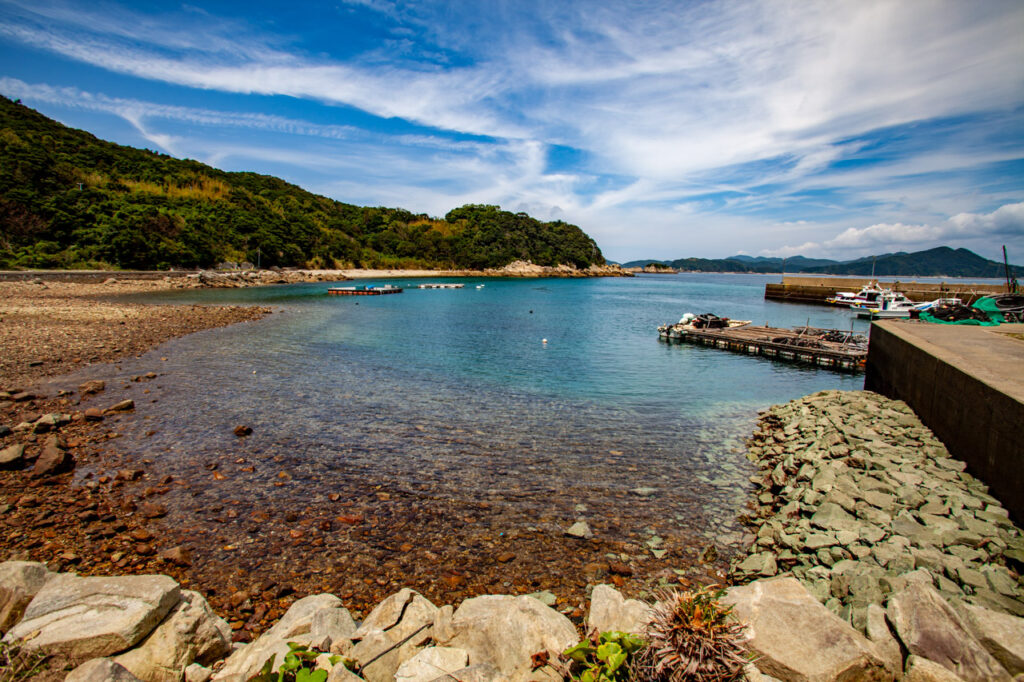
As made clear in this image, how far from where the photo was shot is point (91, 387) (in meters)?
13.3

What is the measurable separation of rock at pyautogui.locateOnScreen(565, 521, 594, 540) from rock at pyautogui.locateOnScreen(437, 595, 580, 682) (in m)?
3.04

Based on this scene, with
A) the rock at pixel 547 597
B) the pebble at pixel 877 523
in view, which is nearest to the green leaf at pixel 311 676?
the rock at pixel 547 597

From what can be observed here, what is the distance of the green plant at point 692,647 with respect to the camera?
2418mm

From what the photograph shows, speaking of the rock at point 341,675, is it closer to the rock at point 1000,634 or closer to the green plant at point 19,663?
the green plant at point 19,663

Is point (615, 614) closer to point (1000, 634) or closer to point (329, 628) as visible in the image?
Result: point (329, 628)

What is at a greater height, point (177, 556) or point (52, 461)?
point (52, 461)

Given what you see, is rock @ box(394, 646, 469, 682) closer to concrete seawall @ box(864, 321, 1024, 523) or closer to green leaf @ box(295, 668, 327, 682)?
green leaf @ box(295, 668, 327, 682)

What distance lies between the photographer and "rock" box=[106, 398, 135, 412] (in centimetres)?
1177

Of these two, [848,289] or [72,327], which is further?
[848,289]

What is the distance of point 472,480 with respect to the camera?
9102mm

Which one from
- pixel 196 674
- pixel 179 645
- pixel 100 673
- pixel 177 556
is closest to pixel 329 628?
pixel 196 674

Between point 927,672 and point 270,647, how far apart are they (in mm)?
5019

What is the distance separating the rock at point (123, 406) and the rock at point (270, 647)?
10.9m

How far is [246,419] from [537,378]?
1067 centimetres
